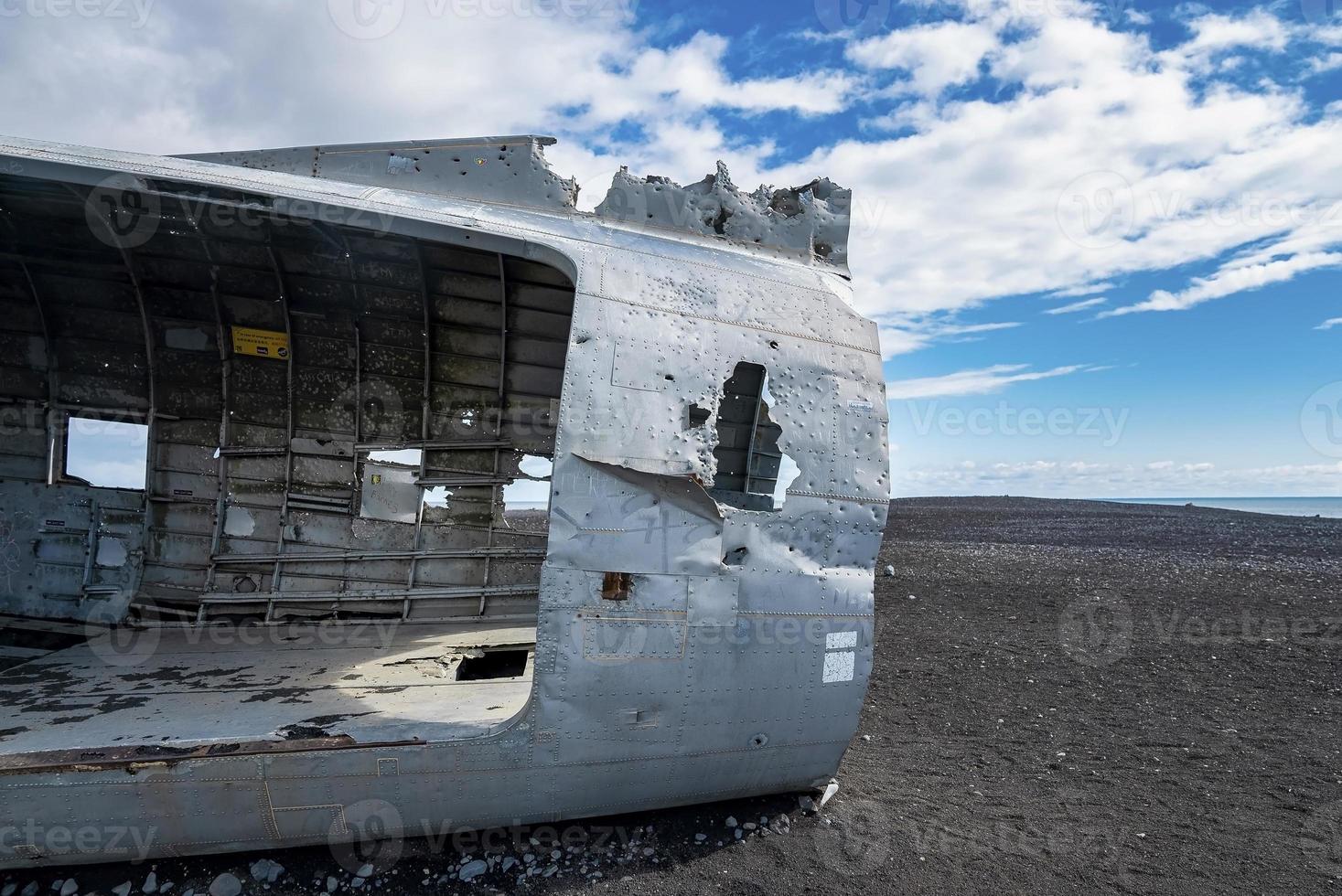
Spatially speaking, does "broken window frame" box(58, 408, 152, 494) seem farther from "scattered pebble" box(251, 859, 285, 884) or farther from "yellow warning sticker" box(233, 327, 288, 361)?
"scattered pebble" box(251, 859, 285, 884)

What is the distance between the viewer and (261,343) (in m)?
7.82

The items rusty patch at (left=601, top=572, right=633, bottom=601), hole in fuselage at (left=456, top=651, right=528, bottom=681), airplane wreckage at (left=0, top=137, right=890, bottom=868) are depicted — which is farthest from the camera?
hole in fuselage at (left=456, top=651, right=528, bottom=681)

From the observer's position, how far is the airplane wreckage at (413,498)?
4340 millimetres

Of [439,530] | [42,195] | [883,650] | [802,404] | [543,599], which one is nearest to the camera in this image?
[543,599]

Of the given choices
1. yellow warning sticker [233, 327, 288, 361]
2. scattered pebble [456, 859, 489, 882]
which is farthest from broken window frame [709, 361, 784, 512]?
yellow warning sticker [233, 327, 288, 361]

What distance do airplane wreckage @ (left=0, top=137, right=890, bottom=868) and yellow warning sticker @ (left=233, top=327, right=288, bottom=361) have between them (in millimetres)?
33

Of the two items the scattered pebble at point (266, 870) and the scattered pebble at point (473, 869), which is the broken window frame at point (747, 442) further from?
the scattered pebble at point (266, 870)

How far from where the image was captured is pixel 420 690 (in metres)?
5.82

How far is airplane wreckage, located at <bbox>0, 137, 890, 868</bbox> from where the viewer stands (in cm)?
434

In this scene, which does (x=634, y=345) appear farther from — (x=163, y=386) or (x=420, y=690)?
(x=163, y=386)

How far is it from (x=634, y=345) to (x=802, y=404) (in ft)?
4.32

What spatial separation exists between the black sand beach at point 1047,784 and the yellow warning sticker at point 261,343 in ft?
16.7

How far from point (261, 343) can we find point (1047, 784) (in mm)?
9103

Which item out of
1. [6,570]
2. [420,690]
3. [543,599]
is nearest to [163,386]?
[6,570]
